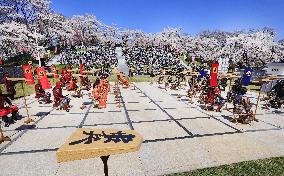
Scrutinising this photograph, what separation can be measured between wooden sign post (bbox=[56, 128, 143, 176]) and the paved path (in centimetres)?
310

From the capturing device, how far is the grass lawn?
6230mm

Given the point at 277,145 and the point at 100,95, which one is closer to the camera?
the point at 277,145

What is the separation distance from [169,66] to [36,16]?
23.6m

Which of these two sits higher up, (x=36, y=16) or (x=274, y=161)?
(x=36, y=16)

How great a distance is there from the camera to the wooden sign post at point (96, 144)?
291 cm

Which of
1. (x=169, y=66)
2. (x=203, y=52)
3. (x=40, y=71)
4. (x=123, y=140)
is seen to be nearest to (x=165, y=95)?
(x=40, y=71)

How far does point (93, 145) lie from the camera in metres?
3.05

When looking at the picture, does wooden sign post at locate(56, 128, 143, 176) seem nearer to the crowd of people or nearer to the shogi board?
the shogi board

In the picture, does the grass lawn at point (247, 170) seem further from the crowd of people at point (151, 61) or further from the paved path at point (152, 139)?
the crowd of people at point (151, 61)

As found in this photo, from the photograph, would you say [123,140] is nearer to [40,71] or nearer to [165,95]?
[40,71]

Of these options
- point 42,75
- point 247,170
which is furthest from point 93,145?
point 42,75

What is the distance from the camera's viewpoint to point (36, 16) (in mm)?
39938

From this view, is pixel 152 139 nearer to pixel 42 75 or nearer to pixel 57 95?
pixel 42 75

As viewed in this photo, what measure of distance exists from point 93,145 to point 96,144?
5 cm
